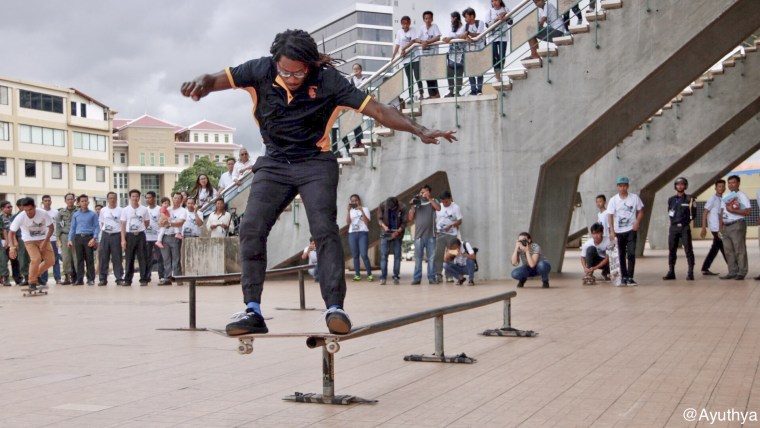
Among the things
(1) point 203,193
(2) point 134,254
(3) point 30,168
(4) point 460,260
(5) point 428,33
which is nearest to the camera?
(4) point 460,260

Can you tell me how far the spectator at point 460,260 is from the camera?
723 inches

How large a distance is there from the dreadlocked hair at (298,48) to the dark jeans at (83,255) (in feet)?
55.6

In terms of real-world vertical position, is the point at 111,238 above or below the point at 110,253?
above

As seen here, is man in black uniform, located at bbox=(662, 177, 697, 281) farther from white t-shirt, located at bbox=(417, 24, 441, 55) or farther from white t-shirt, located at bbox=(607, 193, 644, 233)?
white t-shirt, located at bbox=(417, 24, 441, 55)

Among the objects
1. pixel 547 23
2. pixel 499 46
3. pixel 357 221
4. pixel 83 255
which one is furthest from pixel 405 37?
pixel 83 255

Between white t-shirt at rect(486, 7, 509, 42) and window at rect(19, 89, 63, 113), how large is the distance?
76899mm

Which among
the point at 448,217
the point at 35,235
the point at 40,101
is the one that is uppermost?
the point at 40,101

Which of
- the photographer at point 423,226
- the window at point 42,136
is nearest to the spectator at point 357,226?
the photographer at point 423,226

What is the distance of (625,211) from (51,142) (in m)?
85.7

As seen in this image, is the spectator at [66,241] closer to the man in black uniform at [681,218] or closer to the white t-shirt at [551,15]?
the white t-shirt at [551,15]

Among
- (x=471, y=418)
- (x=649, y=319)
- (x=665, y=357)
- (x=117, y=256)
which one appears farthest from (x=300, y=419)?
(x=117, y=256)

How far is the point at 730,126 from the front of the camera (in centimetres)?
2642

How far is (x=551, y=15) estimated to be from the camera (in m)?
18.5

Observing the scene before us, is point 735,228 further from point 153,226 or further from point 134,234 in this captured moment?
point 134,234
